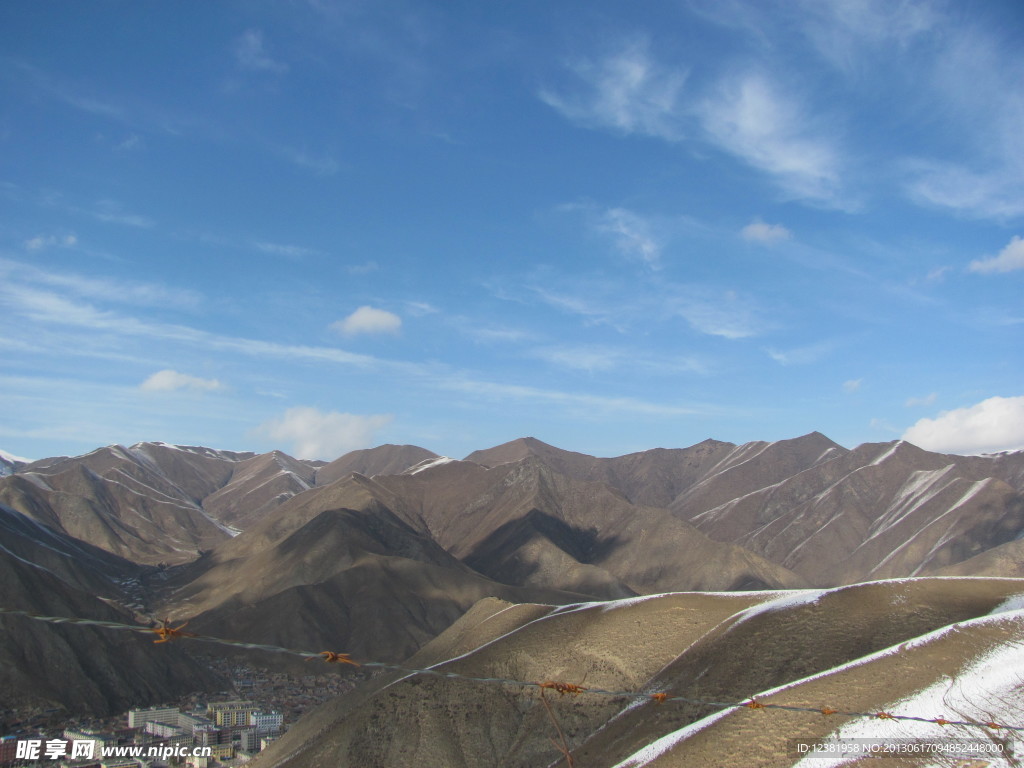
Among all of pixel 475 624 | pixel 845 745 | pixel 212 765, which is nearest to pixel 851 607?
pixel 845 745

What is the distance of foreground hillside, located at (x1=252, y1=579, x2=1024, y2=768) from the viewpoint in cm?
3734

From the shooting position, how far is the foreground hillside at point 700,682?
37344mm

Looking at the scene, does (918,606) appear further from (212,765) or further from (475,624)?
(212,765)

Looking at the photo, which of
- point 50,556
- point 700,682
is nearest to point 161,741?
point 700,682

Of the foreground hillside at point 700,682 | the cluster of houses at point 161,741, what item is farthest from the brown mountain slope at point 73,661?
the foreground hillside at point 700,682

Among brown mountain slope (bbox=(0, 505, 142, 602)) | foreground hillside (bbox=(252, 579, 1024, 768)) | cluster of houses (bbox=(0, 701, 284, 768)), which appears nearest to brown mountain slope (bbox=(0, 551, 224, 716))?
cluster of houses (bbox=(0, 701, 284, 768))

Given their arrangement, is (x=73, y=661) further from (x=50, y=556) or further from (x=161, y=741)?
(x=50, y=556)

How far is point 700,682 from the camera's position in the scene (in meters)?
50.9

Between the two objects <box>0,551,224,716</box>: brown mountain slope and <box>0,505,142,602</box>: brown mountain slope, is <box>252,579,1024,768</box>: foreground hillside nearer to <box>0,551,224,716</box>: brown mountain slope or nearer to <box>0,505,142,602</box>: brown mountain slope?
<box>0,551,224,716</box>: brown mountain slope

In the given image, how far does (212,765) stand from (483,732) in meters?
33.7

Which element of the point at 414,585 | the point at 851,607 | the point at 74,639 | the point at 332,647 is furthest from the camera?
the point at 414,585

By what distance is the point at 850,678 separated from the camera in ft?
134

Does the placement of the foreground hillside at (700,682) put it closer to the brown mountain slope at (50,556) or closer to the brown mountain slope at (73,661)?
the brown mountain slope at (73,661)

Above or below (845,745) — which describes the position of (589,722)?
below
